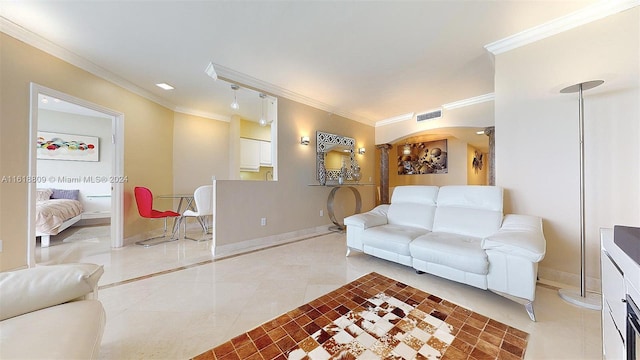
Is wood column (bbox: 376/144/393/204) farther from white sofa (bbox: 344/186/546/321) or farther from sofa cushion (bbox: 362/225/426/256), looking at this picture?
sofa cushion (bbox: 362/225/426/256)

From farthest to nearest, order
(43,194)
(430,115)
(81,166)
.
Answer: (81,166)
(430,115)
(43,194)

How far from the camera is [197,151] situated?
183 inches

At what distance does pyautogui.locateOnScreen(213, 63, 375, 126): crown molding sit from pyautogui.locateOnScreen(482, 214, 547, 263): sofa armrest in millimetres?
3255

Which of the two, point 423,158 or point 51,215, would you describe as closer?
point 51,215

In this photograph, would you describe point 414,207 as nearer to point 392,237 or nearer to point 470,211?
point 470,211

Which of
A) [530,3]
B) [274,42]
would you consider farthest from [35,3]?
[530,3]

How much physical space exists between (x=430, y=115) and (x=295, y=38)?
328 cm

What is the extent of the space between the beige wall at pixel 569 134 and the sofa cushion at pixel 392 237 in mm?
1064

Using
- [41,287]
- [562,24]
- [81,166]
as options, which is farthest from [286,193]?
[81,166]

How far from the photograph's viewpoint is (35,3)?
1855 millimetres

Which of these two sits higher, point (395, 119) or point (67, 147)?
point (395, 119)

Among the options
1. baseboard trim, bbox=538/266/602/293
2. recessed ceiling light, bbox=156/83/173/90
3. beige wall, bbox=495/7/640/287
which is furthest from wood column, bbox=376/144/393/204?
recessed ceiling light, bbox=156/83/173/90

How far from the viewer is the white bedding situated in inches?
127

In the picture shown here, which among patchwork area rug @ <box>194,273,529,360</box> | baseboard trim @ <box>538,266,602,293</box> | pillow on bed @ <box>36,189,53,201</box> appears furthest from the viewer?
pillow on bed @ <box>36,189,53,201</box>
